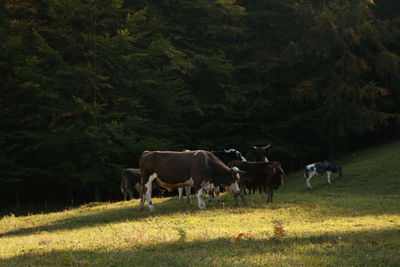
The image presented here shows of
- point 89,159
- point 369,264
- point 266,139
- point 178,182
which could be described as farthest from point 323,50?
point 369,264

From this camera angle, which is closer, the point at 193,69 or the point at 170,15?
the point at 193,69

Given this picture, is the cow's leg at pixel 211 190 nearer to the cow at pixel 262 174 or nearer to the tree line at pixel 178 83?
the cow at pixel 262 174

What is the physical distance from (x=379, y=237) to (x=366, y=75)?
3513cm

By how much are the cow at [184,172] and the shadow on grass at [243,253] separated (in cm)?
742

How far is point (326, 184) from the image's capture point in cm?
3091

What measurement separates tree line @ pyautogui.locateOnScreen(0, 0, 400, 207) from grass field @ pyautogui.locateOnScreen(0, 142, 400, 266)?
15.2 meters

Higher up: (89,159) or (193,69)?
(193,69)

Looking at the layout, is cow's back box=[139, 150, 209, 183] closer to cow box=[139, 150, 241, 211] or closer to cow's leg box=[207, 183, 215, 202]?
cow box=[139, 150, 241, 211]

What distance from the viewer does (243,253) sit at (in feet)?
33.3

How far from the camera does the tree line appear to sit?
117 ft

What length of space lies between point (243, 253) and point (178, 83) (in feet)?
104

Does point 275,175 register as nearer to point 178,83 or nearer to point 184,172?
point 184,172

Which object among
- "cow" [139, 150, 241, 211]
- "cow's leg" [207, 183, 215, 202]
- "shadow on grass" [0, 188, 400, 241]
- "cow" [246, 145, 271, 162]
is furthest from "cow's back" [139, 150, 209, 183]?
"cow" [246, 145, 271, 162]

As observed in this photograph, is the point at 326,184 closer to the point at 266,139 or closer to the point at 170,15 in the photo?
the point at 266,139
